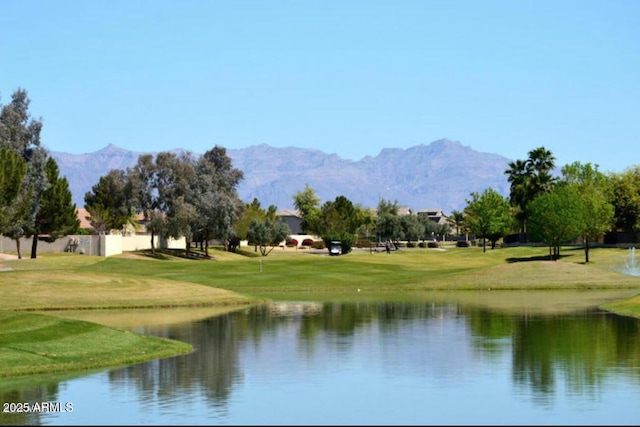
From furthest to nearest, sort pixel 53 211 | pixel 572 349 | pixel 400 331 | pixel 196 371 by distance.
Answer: pixel 53 211 < pixel 400 331 < pixel 572 349 < pixel 196 371

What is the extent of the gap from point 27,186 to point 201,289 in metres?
37.5

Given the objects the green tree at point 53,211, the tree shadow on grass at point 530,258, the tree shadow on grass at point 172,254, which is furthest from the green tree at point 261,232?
the tree shadow on grass at point 530,258

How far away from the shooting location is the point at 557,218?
4951 inches

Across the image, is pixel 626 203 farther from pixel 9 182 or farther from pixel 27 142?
pixel 9 182

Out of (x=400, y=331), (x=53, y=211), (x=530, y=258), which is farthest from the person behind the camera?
(x=530, y=258)

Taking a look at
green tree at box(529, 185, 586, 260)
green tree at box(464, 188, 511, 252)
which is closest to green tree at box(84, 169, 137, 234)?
green tree at box(529, 185, 586, 260)

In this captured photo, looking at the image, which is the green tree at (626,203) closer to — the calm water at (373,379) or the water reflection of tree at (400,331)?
the water reflection of tree at (400,331)

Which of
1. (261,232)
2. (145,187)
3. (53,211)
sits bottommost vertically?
(261,232)

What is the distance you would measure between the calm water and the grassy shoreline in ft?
9.09

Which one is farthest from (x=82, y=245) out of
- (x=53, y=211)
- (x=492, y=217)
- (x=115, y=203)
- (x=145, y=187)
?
(x=492, y=217)

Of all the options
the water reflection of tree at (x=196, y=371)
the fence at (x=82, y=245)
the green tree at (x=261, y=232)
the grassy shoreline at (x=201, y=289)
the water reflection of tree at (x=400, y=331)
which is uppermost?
the green tree at (x=261, y=232)

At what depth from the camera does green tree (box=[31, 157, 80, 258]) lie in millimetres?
123062

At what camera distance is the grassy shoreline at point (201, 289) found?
39.5m

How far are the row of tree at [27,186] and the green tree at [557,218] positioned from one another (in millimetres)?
58808
